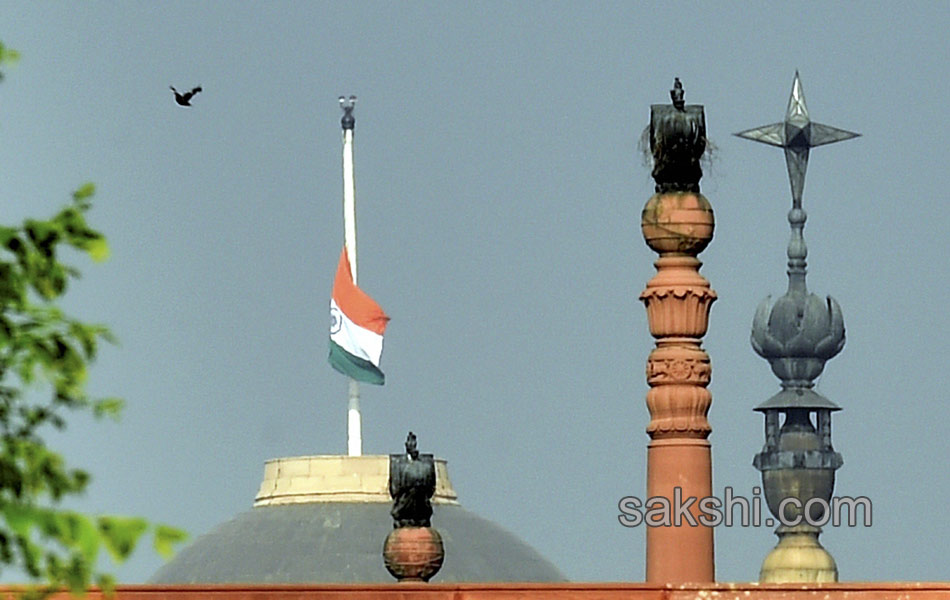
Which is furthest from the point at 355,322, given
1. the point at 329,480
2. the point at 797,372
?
the point at 797,372

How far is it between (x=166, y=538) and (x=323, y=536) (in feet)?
201

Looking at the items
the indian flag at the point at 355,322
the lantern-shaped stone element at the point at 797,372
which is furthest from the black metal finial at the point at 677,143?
the lantern-shaped stone element at the point at 797,372

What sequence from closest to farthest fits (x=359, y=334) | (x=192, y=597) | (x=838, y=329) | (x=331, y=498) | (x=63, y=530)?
(x=63, y=530) < (x=192, y=597) < (x=359, y=334) < (x=331, y=498) < (x=838, y=329)

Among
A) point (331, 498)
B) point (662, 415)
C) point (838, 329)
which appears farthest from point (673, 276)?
point (838, 329)

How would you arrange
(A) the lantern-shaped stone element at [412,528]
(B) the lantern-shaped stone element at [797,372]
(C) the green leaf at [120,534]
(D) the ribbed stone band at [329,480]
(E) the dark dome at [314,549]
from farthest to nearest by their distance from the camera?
(B) the lantern-shaped stone element at [797,372] → (E) the dark dome at [314,549] → (D) the ribbed stone band at [329,480] → (A) the lantern-shaped stone element at [412,528] → (C) the green leaf at [120,534]

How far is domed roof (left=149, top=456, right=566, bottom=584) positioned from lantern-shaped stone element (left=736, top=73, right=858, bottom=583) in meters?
60.8

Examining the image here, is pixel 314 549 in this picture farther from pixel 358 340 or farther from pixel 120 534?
Answer: pixel 120 534

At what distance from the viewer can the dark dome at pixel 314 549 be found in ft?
247

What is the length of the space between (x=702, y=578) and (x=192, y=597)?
654 centimetres

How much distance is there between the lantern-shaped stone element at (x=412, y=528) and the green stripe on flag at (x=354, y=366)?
27.5 metres

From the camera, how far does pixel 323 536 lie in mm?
74938

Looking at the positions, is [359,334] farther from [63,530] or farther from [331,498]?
[63,530]

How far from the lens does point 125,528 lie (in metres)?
13.7

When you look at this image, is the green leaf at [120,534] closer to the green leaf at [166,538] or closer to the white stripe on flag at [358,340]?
the green leaf at [166,538]
